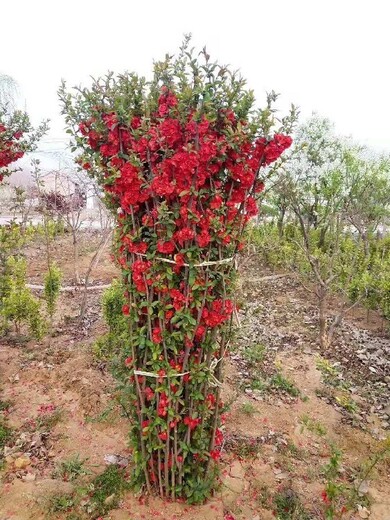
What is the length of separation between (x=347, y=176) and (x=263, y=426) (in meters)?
5.38

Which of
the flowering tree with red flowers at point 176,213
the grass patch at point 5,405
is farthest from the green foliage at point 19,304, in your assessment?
the flowering tree with red flowers at point 176,213

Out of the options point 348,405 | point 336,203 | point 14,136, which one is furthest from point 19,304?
point 336,203

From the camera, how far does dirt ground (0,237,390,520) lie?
2.73 metres

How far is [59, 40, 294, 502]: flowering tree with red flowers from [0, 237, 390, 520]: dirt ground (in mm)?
520

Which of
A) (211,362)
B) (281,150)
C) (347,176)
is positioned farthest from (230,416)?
(347,176)

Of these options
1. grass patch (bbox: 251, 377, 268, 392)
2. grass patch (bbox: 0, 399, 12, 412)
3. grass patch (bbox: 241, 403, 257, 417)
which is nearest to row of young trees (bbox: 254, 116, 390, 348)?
grass patch (bbox: 251, 377, 268, 392)

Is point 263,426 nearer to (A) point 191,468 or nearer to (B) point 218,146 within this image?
(A) point 191,468

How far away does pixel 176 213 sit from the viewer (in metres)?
2.06

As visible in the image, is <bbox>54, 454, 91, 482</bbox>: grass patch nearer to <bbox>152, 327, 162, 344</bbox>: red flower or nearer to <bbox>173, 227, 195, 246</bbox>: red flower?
<bbox>152, 327, 162, 344</bbox>: red flower

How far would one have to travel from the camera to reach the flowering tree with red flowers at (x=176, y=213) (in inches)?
77.7

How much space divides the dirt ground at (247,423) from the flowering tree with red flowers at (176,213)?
52 cm

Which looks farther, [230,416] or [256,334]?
[256,334]

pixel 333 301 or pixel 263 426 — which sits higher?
pixel 333 301

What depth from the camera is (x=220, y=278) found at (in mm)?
2260
